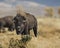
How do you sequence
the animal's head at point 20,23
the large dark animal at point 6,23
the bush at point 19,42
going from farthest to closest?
1. the large dark animal at point 6,23
2. the animal's head at point 20,23
3. the bush at point 19,42

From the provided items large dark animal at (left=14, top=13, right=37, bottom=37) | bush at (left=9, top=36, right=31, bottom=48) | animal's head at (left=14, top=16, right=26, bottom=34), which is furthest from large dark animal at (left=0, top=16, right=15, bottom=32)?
bush at (left=9, top=36, right=31, bottom=48)

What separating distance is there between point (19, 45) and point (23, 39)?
56cm

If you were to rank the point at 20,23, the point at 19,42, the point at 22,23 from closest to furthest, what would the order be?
1. the point at 19,42
2. the point at 20,23
3. the point at 22,23

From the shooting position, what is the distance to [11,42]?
20500 millimetres

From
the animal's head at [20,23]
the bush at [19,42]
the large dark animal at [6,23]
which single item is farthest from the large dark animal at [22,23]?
the large dark animal at [6,23]

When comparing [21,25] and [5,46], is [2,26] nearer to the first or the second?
[21,25]

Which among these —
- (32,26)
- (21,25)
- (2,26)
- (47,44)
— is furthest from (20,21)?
(2,26)

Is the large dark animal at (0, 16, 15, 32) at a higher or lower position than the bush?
lower

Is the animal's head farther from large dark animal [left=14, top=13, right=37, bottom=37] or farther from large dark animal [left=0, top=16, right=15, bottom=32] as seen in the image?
large dark animal [left=0, top=16, right=15, bottom=32]

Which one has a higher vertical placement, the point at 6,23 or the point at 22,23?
the point at 22,23

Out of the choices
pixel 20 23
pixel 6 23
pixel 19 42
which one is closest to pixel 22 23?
pixel 20 23

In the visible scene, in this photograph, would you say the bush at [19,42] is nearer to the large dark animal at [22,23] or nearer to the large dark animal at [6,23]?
the large dark animal at [22,23]

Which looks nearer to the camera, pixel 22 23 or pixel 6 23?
pixel 22 23

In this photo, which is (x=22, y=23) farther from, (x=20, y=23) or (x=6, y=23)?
(x=6, y=23)
